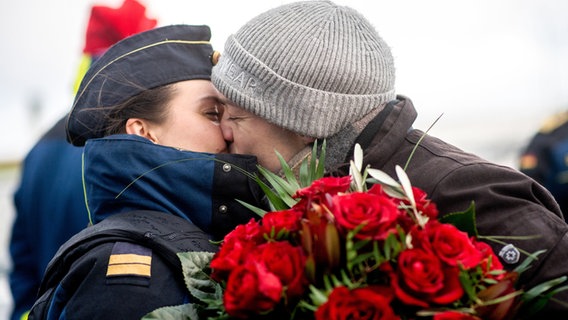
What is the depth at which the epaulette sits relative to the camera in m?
6.00

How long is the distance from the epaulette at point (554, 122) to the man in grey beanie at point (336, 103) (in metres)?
3.98

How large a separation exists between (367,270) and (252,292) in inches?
9.7

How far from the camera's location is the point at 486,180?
2.11 meters

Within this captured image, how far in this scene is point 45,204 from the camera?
3.76 meters

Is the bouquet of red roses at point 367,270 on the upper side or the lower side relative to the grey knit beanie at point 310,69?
lower

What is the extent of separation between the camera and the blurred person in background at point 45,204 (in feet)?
12.1

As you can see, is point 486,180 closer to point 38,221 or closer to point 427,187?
point 427,187

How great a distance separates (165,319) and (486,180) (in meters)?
0.95

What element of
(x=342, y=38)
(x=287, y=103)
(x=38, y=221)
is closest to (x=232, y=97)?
(x=287, y=103)

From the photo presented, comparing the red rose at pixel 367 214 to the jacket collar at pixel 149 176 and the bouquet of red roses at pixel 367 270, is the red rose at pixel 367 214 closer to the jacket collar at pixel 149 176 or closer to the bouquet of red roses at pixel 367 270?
the bouquet of red roses at pixel 367 270

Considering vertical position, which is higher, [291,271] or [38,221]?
[291,271]

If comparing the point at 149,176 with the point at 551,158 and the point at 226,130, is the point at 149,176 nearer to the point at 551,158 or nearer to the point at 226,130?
the point at 226,130

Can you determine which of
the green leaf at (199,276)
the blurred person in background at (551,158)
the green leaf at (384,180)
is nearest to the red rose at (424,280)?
the green leaf at (384,180)

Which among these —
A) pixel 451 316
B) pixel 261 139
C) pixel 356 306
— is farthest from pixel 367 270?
Result: pixel 261 139
